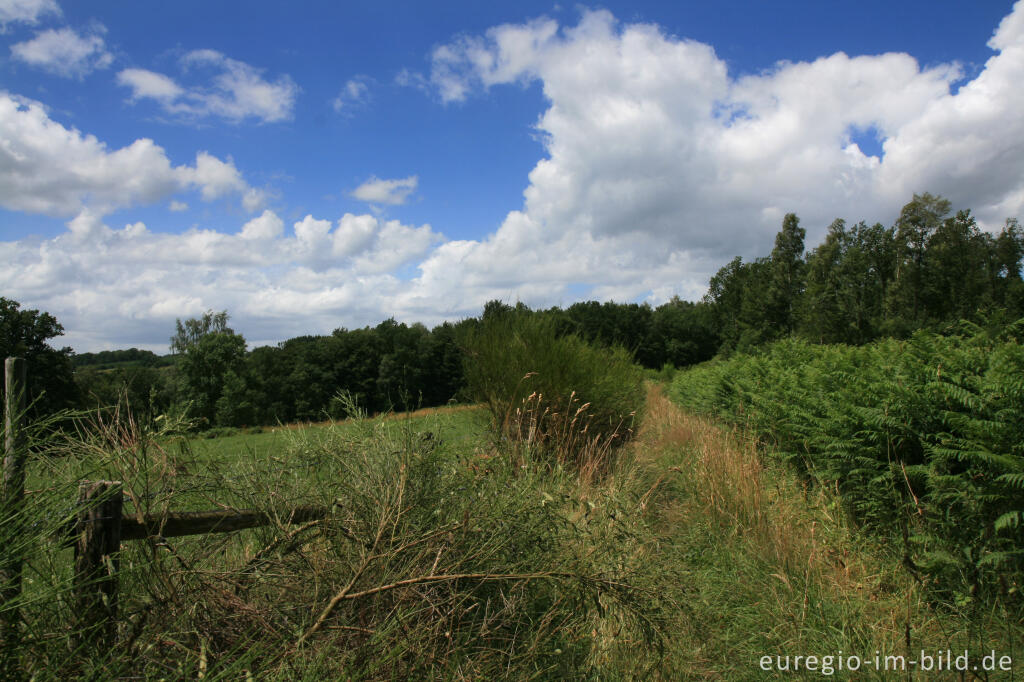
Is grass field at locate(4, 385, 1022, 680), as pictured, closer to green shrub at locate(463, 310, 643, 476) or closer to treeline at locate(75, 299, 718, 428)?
treeline at locate(75, 299, 718, 428)

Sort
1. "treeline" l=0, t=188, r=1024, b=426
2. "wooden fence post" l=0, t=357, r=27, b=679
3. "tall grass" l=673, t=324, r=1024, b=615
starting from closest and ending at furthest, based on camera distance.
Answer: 1. "wooden fence post" l=0, t=357, r=27, b=679
2. "tall grass" l=673, t=324, r=1024, b=615
3. "treeline" l=0, t=188, r=1024, b=426

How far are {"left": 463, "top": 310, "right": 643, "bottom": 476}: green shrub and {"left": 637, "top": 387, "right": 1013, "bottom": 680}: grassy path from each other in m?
1.81

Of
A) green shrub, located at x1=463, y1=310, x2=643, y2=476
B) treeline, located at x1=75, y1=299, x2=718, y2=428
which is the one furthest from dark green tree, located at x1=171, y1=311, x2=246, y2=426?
green shrub, located at x1=463, y1=310, x2=643, y2=476

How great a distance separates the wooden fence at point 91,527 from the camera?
1569mm

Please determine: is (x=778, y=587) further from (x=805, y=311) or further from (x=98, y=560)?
(x=805, y=311)

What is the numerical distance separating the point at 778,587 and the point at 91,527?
4.21m

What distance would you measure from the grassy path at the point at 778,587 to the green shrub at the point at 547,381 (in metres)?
1.81

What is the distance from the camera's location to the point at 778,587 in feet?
12.9

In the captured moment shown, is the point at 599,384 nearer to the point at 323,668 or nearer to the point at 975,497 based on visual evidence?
the point at 975,497

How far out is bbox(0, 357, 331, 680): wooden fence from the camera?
1.57 metres

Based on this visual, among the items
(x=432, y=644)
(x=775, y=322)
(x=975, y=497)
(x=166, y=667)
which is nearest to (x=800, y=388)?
(x=975, y=497)

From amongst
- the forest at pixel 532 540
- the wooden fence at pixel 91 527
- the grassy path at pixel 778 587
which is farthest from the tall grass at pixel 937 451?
the wooden fence at pixel 91 527

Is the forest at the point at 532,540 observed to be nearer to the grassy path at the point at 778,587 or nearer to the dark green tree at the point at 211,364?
the grassy path at the point at 778,587

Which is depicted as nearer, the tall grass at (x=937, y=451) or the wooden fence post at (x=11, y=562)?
the wooden fence post at (x=11, y=562)
